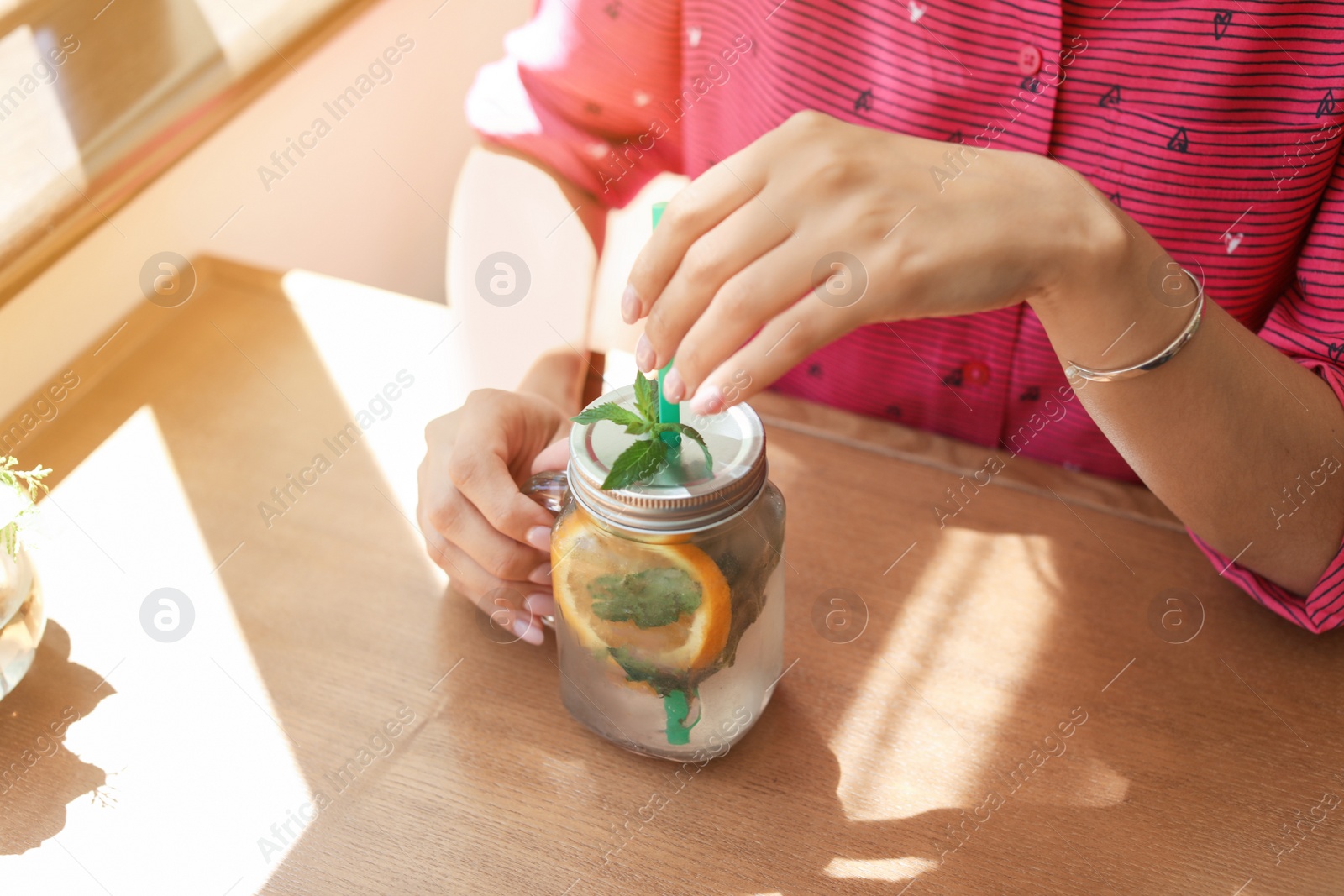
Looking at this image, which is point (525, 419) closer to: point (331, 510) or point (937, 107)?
point (331, 510)

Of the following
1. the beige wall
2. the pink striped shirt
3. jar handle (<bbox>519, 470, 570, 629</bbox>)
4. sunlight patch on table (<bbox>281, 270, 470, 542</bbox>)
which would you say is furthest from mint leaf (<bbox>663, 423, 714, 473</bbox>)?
the beige wall

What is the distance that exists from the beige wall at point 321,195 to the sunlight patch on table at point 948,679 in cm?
99

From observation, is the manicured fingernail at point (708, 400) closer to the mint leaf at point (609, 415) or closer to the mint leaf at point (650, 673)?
the mint leaf at point (609, 415)

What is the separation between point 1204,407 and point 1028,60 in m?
0.37

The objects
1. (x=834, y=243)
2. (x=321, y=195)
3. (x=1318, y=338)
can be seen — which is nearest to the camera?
(x=834, y=243)

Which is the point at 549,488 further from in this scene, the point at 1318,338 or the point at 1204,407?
the point at 1318,338

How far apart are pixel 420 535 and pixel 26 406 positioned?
0.53 m

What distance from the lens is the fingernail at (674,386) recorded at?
663 millimetres

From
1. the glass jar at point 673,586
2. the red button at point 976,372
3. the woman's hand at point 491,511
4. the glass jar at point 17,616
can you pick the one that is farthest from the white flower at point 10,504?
the red button at point 976,372

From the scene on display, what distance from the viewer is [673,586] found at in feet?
2.16

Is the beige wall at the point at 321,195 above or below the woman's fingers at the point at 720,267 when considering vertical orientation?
below

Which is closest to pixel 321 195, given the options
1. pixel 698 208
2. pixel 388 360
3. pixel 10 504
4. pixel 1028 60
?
pixel 388 360

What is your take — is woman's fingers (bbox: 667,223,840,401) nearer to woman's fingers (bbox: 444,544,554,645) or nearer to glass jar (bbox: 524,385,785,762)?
glass jar (bbox: 524,385,785,762)

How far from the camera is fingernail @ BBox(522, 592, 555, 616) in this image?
834 millimetres
